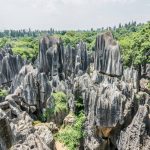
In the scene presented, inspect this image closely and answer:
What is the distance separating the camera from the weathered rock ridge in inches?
636

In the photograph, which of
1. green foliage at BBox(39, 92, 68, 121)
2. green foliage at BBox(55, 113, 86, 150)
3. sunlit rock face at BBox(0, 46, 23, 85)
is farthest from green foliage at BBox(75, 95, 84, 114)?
sunlit rock face at BBox(0, 46, 23, 85)

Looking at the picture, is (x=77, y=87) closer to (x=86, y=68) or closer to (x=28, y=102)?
(x=28, y=102)

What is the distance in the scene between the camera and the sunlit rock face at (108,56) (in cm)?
3169

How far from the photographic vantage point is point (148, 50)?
35219 millimetres

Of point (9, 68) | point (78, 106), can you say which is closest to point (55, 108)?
point (78, 106)

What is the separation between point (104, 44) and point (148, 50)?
504 centimetres

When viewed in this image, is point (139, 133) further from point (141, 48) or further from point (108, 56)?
point (141, 48)

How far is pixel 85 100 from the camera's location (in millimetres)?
20531

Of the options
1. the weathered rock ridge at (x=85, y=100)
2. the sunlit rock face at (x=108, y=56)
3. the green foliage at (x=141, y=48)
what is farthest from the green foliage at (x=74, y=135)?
the green foliage at (x=141, y=48)

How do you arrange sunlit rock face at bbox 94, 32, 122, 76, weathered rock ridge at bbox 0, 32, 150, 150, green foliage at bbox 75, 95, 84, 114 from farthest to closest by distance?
1. sunlit rock face at bbox 94, 32, 122, 76
2. green foliage at bbox 75, 95, 84, 114
3. weathered rock ridge at bbox 0, 32, 150, 150

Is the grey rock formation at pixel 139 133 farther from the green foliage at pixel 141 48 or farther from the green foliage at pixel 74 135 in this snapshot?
the green foliage at pixel 141 48

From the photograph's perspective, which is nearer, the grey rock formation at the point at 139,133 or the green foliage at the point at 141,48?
the grey rock formation at the point at 139,133

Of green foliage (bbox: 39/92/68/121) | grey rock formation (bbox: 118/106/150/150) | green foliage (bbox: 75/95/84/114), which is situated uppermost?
grey rock formation (bbox: 118/106/150/150)

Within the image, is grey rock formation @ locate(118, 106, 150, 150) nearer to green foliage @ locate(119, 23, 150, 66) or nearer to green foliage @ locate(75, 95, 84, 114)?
green foliage @ locate(75, 95, 84, 114)
